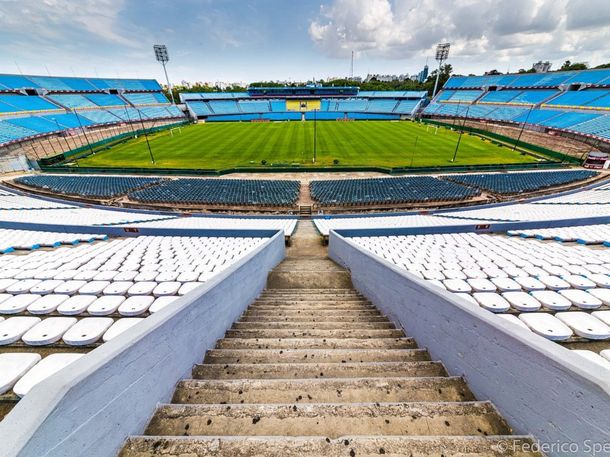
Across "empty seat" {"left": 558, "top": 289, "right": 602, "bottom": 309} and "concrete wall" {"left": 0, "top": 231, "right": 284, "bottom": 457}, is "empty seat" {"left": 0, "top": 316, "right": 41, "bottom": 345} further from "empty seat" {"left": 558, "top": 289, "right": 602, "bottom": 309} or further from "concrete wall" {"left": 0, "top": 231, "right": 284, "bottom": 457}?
"empty seat" {"left": 558, "top": 289, "right": 602, "bottom": 309}

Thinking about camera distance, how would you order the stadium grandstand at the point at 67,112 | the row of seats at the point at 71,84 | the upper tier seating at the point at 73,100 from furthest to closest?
the upper tier seating at the point at 73,100 → the row of seats at the point at 71,84 → the stadium grandstand at the point at 67,112

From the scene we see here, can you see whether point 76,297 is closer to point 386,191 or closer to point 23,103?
point 386,191

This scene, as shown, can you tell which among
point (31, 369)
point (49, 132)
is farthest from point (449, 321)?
point (49, 132)

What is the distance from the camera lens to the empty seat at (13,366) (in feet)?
A: 9.06

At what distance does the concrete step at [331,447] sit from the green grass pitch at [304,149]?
32688mm

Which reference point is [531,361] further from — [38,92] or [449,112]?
[38,92]

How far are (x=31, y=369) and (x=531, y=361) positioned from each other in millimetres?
5193

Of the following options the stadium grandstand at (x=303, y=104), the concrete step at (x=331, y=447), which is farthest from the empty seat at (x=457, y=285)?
the stadium grandstand at (x=303, y=104)

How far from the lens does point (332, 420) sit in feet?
8.13

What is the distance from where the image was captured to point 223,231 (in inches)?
443

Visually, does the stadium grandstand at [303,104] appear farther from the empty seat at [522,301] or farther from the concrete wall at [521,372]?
the concrete wall at [521,372]

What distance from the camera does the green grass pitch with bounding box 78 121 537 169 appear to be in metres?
34.9

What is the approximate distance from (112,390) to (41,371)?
145 centimetres

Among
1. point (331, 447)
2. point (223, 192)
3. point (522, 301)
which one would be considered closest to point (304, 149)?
point (223, 192)
